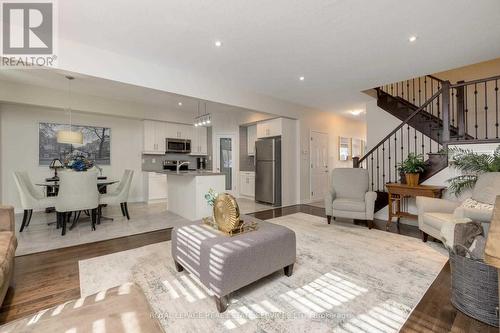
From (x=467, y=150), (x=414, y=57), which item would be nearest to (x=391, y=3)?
(x=414, y=57)

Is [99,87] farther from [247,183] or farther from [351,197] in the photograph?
[351,197]

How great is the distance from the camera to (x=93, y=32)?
8.32 ft

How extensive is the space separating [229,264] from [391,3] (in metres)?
2.87

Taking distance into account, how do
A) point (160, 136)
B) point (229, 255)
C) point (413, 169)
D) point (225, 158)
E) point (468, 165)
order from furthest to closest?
point (225, 158) < point (160, 136) < point (413, 169) < point (468, 165) < point (229, 255)

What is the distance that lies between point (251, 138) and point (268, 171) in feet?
5.33

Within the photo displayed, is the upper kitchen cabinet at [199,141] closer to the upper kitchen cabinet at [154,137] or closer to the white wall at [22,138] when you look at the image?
the upper kitchen cabinet at [154,137]

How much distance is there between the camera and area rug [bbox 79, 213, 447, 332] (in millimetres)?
1522

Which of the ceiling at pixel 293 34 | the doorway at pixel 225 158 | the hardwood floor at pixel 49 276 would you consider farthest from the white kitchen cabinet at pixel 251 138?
the hardwood floor at pixel 49 276

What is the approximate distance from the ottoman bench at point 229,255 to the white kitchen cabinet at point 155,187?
418cm

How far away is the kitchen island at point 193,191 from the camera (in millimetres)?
3996

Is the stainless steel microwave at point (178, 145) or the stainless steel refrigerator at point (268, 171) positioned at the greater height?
the stainless steel microwave at point (178, 145)

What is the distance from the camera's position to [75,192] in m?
3.28

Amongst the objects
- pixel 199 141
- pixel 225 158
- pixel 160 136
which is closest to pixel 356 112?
pixel 225 158

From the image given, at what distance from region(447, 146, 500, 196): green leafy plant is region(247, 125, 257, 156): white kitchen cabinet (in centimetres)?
456
